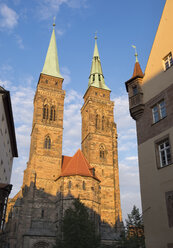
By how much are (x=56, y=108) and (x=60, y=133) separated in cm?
463

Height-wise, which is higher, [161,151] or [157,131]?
[157,131]

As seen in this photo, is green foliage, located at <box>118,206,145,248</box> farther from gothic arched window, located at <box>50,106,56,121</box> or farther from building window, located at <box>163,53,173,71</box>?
gothic arched window, located at <box>50,106,56,121</box>

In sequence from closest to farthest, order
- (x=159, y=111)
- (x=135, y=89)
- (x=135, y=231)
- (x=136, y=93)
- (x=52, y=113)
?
1. (x=159, y=111)
2. (x=136, y=93)
3. (x=135, y=89)
4. (x=135, y=231)
5. (x=52, y=113)

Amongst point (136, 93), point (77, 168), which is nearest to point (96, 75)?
point (77, 168)

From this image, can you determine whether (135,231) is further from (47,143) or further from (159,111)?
(47,143)

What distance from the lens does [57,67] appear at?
170 ft

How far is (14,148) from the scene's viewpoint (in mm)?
31547

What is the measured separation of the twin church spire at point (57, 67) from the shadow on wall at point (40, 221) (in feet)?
72.0

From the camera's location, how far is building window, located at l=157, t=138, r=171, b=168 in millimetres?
14281

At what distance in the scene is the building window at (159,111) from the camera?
50.1ft

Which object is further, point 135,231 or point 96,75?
point 96,75

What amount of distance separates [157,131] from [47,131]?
95.4ft

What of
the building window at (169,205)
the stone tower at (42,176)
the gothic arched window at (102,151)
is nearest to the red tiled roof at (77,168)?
the stone tower at (42,176)

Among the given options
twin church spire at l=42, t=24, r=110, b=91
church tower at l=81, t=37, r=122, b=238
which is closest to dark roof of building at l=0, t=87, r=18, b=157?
church tower at l=81, t=37, r=122, b=238
